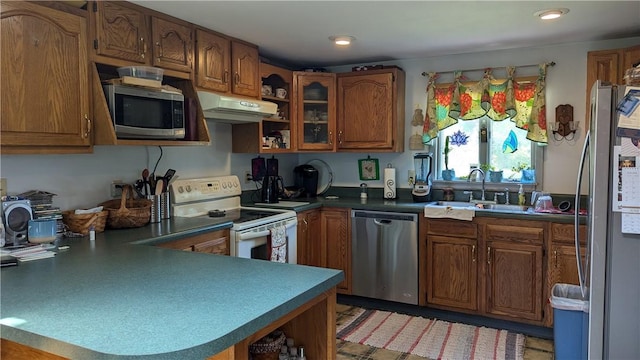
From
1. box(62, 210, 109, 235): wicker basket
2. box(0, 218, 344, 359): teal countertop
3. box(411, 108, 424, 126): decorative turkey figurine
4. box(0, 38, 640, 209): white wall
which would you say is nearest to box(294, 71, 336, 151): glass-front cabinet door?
box(0, 38, 640, 209): white wall

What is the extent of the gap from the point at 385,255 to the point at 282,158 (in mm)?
1514

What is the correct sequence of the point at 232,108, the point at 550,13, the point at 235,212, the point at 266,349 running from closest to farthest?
the point at 266,349 → the point at 550,13 → the point at 232,108 → the point at 235,212

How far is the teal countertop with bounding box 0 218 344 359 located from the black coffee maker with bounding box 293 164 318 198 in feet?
8.51

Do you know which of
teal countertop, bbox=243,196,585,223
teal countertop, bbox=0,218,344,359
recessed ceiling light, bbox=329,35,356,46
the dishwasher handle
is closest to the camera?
teal countertop, bbox=0,218,344,359

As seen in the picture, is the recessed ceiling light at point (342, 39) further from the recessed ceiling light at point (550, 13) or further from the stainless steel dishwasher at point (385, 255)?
the stainless steel dishwasher at point (385, 255)

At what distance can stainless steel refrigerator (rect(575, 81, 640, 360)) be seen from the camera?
2.18 m

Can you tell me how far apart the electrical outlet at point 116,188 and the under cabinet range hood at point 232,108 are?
2.44 ft

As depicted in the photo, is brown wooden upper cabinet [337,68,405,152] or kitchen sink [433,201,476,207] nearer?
kitchen sink [433,201,476,207]

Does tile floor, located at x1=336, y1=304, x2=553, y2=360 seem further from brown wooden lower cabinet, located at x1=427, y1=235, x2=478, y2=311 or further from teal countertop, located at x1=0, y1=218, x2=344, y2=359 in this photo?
teal countertop, located at x1=0, y1=218, x2=344, y2=359

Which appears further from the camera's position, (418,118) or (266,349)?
(418,118)

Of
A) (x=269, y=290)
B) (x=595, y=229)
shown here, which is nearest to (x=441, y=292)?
(x=595, y=229)

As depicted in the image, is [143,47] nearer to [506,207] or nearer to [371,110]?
[371,110]

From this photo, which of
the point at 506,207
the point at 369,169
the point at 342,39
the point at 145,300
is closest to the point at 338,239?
the point at 369,169

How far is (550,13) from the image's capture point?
9.18 ft
